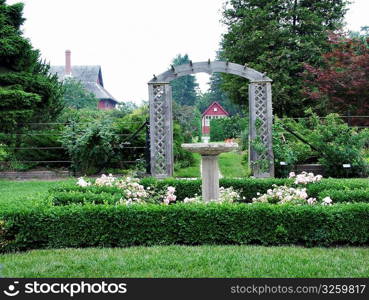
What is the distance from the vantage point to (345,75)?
14516 mm

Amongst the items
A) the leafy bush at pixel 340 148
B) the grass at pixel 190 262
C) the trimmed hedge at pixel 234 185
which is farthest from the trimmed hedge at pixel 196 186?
the leafy bush at pixel 340 148

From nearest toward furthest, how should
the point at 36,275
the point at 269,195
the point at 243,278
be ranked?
the point at 243,278 < the point at 36,275 < the point at 269,195

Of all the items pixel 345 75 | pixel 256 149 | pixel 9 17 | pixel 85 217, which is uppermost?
pixel 9 17

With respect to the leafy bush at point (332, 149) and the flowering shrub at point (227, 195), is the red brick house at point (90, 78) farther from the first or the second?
the flowering shrub at point (227, 195)

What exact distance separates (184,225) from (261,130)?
19.7 feet

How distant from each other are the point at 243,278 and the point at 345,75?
497 inches

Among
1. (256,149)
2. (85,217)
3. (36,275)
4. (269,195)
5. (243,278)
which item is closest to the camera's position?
(243,278)

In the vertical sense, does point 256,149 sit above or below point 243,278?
above

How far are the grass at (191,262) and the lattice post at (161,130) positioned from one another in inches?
226

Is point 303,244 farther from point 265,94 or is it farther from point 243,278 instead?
point 265,94

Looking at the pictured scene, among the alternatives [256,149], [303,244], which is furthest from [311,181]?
[256,149]

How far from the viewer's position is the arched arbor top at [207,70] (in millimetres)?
10273

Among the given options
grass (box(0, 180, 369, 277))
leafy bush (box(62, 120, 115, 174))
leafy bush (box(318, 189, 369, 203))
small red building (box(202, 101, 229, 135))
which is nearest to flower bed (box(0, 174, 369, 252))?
grass (box(0, 180, 369, 277))

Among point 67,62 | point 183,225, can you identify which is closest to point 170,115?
point 183,225
